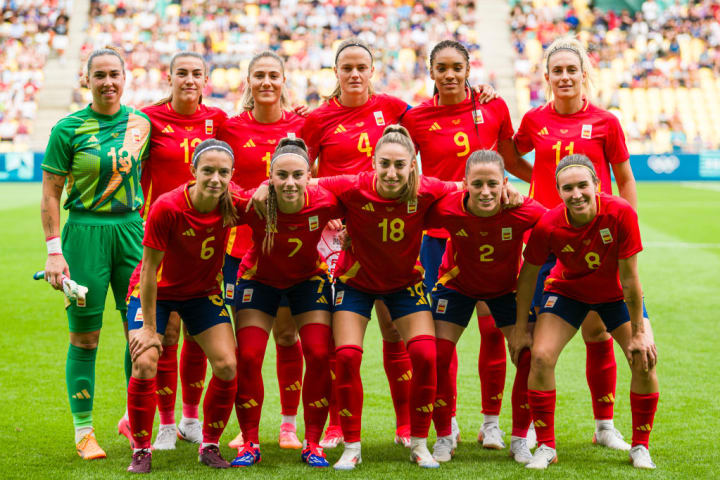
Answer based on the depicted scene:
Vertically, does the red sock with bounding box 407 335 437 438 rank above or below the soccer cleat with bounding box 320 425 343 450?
above

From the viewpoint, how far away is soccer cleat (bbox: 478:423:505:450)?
4.98m

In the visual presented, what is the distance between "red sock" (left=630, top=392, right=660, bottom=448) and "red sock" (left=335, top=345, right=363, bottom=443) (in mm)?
1478

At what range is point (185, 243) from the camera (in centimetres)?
452

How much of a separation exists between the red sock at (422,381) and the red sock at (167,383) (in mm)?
1469

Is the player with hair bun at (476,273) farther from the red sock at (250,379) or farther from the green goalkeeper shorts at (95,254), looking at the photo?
the green goalkeeper shorts at (95,254)

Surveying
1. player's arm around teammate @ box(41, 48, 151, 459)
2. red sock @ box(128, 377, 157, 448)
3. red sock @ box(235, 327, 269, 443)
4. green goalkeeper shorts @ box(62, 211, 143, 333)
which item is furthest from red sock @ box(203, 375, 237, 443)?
green goalkeeper shorts @ box(62, 211, 143, 333)

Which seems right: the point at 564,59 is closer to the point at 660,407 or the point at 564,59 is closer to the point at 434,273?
the point at 434,273

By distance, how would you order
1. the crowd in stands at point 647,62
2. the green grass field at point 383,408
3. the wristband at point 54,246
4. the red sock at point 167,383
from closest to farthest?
the green grass field at point 383,408, the wristband at point 54,246, the red sock at point 167,383, the crowd in stands at point 647,62

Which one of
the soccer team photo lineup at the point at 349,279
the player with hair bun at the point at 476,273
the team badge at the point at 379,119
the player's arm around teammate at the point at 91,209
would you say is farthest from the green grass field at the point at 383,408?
the team badge at the point at 379,119

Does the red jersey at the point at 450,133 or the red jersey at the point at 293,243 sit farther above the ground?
the red jersey at the point at 450,133

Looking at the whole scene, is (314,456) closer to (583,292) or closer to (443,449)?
(443,449)

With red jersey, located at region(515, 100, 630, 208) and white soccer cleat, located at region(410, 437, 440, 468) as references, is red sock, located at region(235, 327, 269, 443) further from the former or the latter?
red jersey, located at region(515, 100, 630, 208)

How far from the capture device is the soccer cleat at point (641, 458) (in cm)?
451

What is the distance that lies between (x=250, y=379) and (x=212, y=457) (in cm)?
46
